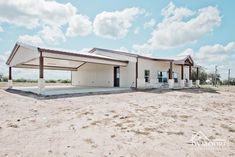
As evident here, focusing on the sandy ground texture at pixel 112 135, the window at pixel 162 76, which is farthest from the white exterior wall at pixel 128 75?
the sandy ground texture at pixel 112 135

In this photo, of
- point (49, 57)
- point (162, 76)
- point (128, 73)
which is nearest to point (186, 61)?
point (162, 76)

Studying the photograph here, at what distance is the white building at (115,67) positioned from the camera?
18.2 metres

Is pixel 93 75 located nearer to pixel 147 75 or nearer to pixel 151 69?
pixel 147 75

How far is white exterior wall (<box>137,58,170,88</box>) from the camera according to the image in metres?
20.3

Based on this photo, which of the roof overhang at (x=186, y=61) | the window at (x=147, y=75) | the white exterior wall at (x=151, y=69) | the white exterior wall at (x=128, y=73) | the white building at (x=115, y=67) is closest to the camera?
the white building at (x=115, y=67)

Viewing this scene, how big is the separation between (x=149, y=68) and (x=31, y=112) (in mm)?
15631

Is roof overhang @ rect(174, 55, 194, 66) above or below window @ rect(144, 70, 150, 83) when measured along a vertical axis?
above

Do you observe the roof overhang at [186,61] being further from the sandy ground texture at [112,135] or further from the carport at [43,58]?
the sandy ground texture at [112,135]

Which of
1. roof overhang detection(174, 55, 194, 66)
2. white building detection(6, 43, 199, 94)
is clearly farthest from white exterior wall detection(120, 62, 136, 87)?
roof overhang detection(174, 55, 194, 66)

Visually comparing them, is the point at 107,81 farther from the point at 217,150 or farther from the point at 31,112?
the point at 217,150

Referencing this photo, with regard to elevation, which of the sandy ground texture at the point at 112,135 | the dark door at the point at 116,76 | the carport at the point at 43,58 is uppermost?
the carport at the point at 43,58

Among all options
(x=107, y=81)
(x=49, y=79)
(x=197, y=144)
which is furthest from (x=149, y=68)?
(x=49, y=79)

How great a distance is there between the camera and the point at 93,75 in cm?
2423

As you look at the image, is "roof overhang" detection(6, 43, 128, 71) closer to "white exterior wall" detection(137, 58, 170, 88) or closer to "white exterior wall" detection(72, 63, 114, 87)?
"white exterior wall" detection(72, 63, 114, 87)
